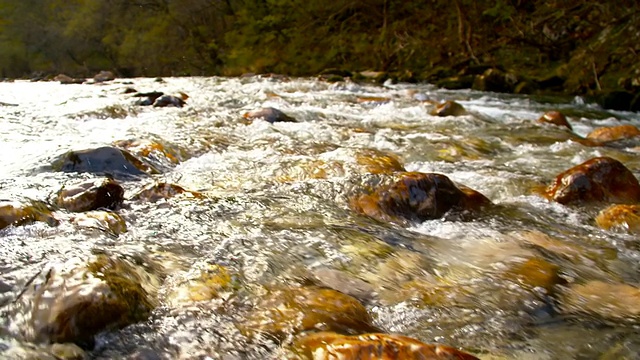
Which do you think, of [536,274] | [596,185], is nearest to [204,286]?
[536,274]

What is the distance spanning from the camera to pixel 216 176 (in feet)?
12.4

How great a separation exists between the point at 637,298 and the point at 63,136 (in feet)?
17.6

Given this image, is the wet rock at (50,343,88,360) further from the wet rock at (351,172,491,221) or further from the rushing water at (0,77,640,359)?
the wet rock at (351,172,491,221)

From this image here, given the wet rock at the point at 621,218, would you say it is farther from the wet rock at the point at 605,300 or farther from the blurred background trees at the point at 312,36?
the blurred background trees at the point at 312,36

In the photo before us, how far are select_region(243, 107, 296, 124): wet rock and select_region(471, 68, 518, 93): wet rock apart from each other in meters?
6.02

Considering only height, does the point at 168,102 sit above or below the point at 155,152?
below

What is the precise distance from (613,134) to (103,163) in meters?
5.52

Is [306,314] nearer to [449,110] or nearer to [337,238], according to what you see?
[337,238]

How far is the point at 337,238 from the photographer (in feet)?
8.47

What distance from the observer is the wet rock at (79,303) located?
1582 millimetres

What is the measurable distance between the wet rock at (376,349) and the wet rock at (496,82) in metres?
10.1

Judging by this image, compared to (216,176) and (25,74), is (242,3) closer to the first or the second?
(25,74)

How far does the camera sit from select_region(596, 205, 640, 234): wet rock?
2.85 m

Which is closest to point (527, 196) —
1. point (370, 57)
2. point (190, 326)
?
point (190, 326)
